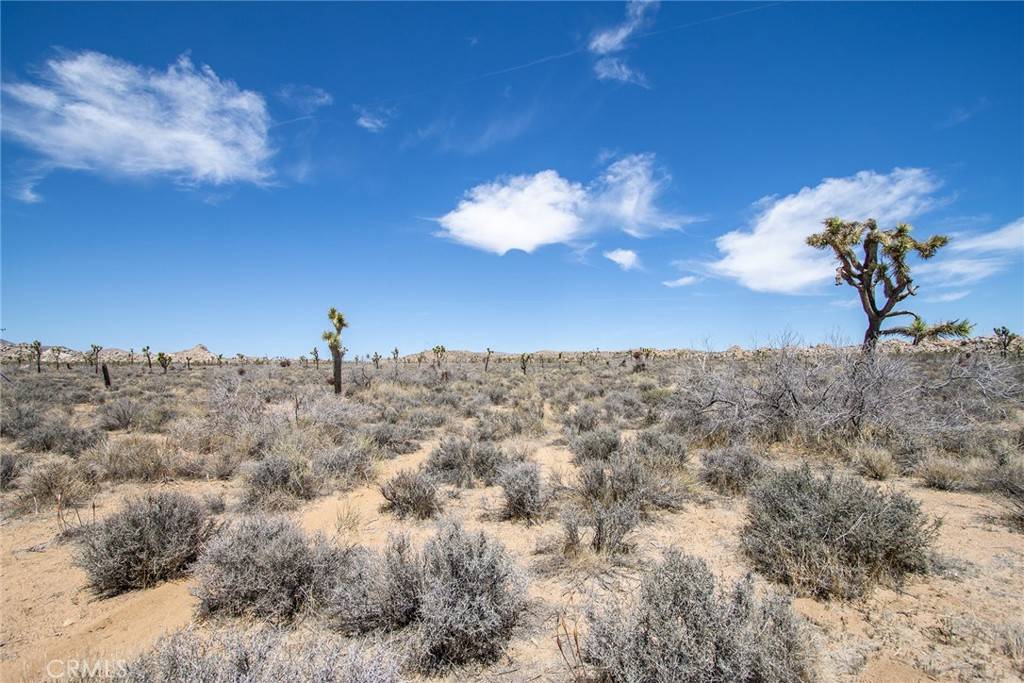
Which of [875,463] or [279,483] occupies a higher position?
[875,463]

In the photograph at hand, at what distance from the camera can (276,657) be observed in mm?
2734

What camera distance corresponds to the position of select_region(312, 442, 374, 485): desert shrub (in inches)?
321

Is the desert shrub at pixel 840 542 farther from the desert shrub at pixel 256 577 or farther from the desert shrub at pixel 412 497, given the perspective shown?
the desert shrub at pixel 256 577

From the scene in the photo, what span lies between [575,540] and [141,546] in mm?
→ 4830

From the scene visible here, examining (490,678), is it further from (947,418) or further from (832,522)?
(947,418)

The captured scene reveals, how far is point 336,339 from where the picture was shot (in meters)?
23.5

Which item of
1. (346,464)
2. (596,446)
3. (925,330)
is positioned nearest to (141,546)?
(346,464)

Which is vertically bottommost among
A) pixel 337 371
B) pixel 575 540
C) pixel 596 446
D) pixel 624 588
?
pixel 624 588

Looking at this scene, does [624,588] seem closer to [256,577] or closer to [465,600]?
[465,600]

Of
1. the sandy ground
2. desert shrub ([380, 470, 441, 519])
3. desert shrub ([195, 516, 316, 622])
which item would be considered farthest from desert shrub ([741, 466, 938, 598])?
desert shrub ([195, 516, 316, 622])

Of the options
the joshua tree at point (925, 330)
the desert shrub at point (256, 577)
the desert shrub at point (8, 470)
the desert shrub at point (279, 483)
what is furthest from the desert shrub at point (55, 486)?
the joshua tree at point (925, 330)

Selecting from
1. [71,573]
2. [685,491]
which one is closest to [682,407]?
[685,491]

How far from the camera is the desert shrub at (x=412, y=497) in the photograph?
262 inches

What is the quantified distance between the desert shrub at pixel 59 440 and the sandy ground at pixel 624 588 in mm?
4012
